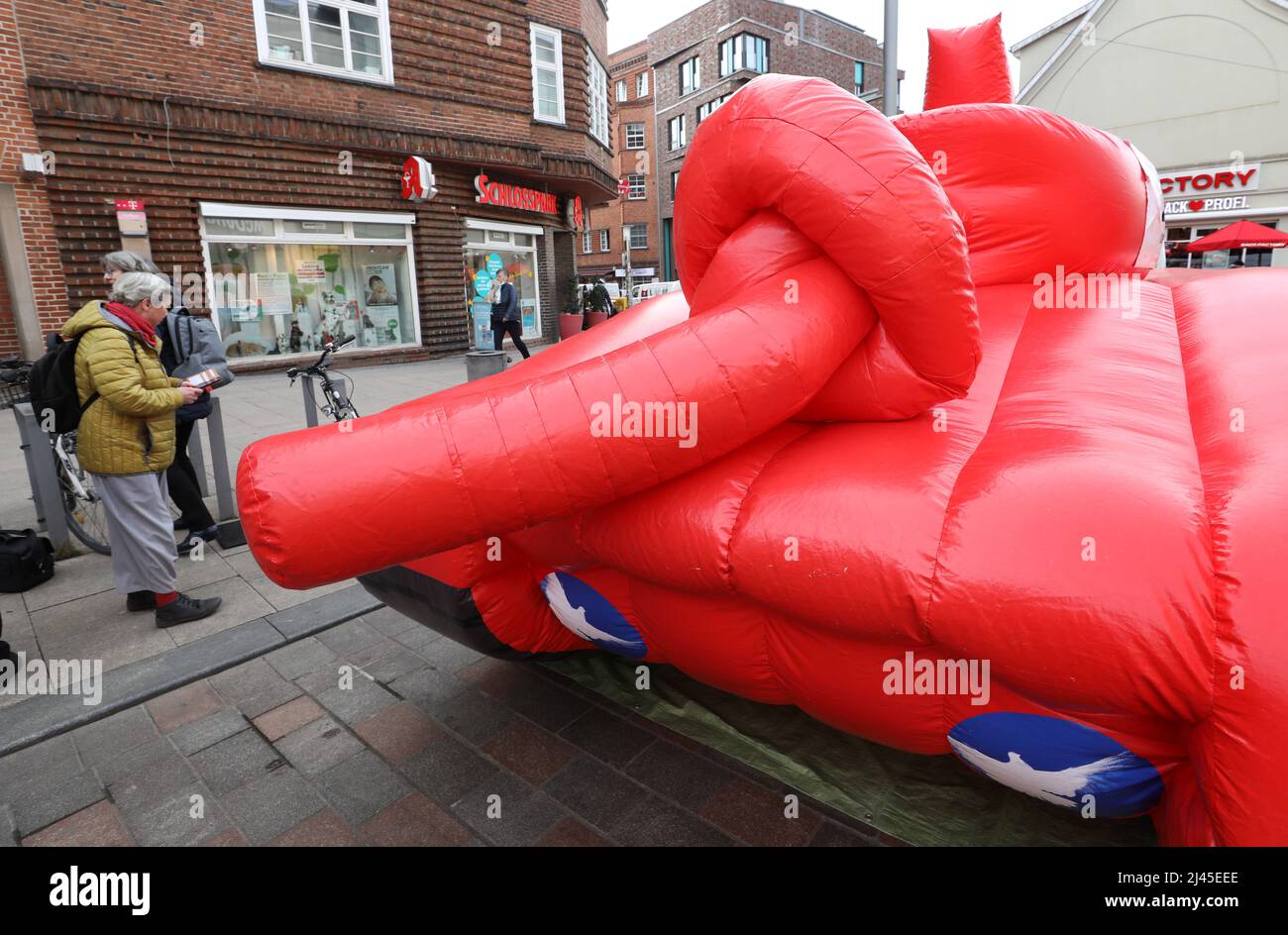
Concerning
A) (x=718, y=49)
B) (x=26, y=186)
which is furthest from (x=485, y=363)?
(x=718, y=49)

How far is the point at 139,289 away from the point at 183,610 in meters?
1.64

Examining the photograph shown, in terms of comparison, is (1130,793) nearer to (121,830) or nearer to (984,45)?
(121,830)

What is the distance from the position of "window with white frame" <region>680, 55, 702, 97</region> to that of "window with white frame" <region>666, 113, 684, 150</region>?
1.46 meters

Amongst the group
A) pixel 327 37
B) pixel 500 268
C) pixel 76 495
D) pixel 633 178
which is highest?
pixel 633 178

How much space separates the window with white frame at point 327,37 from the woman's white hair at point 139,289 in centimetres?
978

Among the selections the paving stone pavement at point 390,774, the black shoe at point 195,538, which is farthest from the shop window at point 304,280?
the paving stone pavement at point 390,774

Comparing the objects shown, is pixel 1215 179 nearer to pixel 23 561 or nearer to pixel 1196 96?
pixel 1196 96

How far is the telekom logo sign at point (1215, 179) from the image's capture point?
66.1 ft

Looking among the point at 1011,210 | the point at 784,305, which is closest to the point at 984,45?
the point at 1011,210

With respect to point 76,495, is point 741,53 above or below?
above

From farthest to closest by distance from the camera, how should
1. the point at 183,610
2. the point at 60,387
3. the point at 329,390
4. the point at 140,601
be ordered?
1. the point at 329,390
2. the point at 140,601
3. the point at 183,610
4. the point at 60,387

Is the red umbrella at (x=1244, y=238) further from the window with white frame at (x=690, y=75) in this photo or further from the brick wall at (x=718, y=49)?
the window with white frame at (x=690, y=75)

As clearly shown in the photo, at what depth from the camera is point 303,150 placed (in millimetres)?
11906

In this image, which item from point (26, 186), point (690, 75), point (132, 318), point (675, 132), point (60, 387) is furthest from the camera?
point (675, 132)
